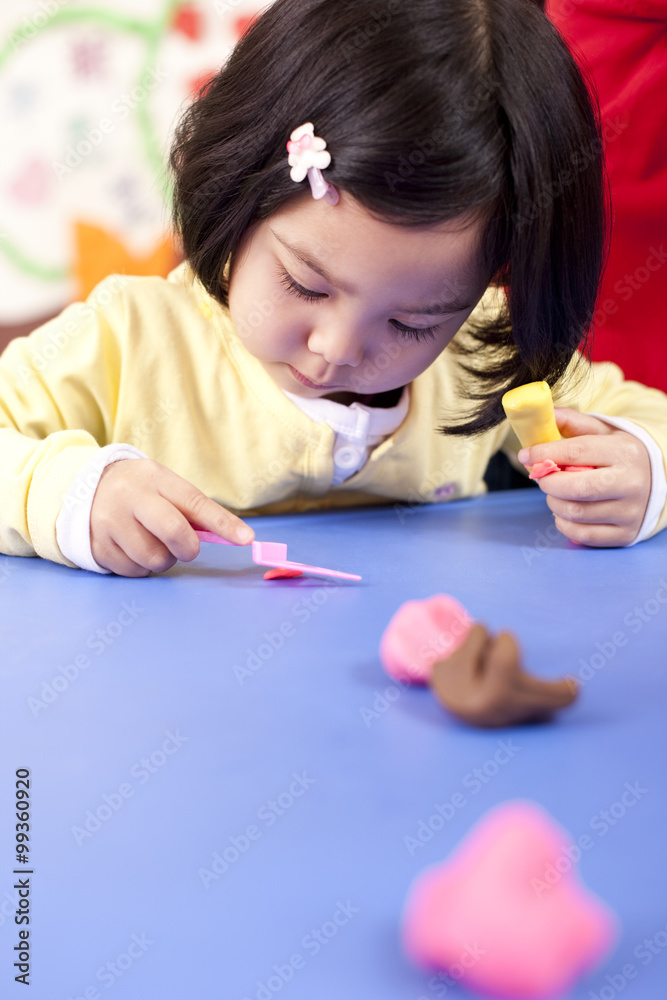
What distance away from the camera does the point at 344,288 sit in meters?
0.67

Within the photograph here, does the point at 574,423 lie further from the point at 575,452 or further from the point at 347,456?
the point at 347,456

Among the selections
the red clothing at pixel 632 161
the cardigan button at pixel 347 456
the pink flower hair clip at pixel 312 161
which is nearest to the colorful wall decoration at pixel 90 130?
the red clothing at pixel 632 161

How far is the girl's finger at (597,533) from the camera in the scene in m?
0.81

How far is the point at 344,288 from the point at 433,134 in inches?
4.8

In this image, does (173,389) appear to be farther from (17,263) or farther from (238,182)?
(17,263)

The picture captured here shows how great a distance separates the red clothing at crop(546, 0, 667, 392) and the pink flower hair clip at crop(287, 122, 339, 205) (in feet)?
1.82

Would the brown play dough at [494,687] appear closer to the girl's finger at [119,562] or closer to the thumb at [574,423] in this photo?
the girl's finger at [119,562]

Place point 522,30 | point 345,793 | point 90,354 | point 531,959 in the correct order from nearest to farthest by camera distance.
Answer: point 531,959 → point 345,793 → point 522,30 → point 90,354

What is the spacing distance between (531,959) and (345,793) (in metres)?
0.12

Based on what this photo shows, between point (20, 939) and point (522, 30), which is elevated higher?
point (522, 30)

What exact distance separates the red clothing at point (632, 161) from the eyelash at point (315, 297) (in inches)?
19.6

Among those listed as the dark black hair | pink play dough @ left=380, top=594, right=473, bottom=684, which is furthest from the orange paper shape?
pink play dough @ left=380, top=594, right=473, bottom=684

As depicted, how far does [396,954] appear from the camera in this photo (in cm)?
31

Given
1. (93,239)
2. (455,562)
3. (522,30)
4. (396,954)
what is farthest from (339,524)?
(93,239)
